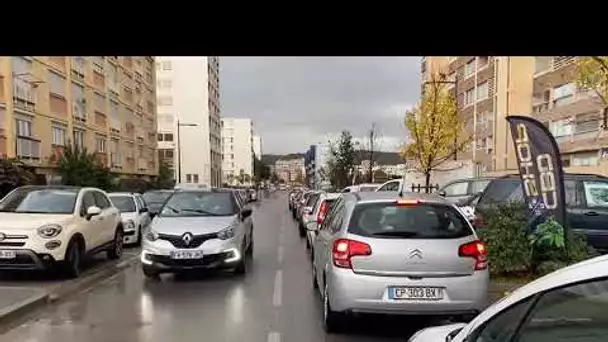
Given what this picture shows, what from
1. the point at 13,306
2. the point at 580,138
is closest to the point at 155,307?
the point at 13,306

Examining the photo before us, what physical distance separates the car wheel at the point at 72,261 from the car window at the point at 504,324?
28.8 ft

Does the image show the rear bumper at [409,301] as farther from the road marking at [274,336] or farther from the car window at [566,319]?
the car window at [566,319]

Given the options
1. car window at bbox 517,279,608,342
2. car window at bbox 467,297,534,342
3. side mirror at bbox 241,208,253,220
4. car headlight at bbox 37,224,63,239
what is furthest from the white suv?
car window at bbox 517,279,608,342

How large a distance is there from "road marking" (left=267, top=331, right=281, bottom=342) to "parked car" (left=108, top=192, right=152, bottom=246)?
10.1 meters

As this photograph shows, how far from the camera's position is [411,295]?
19.7ft

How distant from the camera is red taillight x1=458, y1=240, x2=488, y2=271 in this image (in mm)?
6176

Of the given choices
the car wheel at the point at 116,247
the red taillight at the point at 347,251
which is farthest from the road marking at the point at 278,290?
the car wheel at the point at 116,247

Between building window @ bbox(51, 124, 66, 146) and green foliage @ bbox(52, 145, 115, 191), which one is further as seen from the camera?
building window @ bbox(51, 124, 66, 146)

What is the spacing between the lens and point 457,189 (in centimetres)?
2017

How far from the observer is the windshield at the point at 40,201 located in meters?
10.8

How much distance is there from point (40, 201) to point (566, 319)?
10532 mm

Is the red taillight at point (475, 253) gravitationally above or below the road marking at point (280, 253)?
above

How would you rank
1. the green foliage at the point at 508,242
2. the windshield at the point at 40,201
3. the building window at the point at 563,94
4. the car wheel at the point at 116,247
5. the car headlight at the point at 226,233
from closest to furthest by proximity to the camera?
1. the green foliage at the point at 508,242
2. the car headlight at the point at 226,233
3. the windshield at the point at 40,201
4. the car wheel at the point at 116,247
5. the building window at the point at 563,94

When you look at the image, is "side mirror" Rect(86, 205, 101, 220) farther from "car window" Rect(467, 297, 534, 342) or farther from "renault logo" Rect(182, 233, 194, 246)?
"car window" Rect(467, 297, 534, 342)
